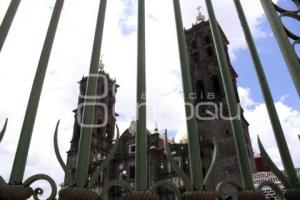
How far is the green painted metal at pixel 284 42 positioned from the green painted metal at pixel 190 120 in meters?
0.73

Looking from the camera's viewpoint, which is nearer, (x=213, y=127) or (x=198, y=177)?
(x=198, y=177)

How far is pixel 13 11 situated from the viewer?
218 cm

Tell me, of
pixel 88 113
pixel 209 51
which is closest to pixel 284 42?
pixel 88 113

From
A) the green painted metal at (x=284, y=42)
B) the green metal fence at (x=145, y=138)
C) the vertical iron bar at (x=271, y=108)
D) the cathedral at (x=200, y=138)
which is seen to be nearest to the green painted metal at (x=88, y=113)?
the green metal fence at (x=145, y=138)

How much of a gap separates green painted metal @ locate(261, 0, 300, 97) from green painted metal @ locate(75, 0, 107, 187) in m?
1.39

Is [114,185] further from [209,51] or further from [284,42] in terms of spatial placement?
[209,51]

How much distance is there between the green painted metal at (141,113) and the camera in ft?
5.75

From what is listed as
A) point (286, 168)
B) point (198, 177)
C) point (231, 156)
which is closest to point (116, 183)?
point (198, 177)

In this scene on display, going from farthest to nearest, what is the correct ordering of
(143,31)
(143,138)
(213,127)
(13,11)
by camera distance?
(213,127)
(143,31)
(13,11)
(143,138)

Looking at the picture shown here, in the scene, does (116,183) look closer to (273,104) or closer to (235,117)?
(235,117)

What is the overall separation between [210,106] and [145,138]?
26915 mm

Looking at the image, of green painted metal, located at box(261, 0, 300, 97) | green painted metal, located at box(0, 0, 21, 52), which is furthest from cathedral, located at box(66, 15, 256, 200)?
green painted metal, located at box(0, 0, 21, 52)

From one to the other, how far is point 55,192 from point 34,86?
2.47 feet

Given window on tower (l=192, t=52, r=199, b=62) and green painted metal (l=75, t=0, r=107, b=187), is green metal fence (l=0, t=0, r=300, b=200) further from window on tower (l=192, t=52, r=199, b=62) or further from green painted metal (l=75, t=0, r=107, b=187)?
window on tower (l=192, t=52, r=199, b=62)
